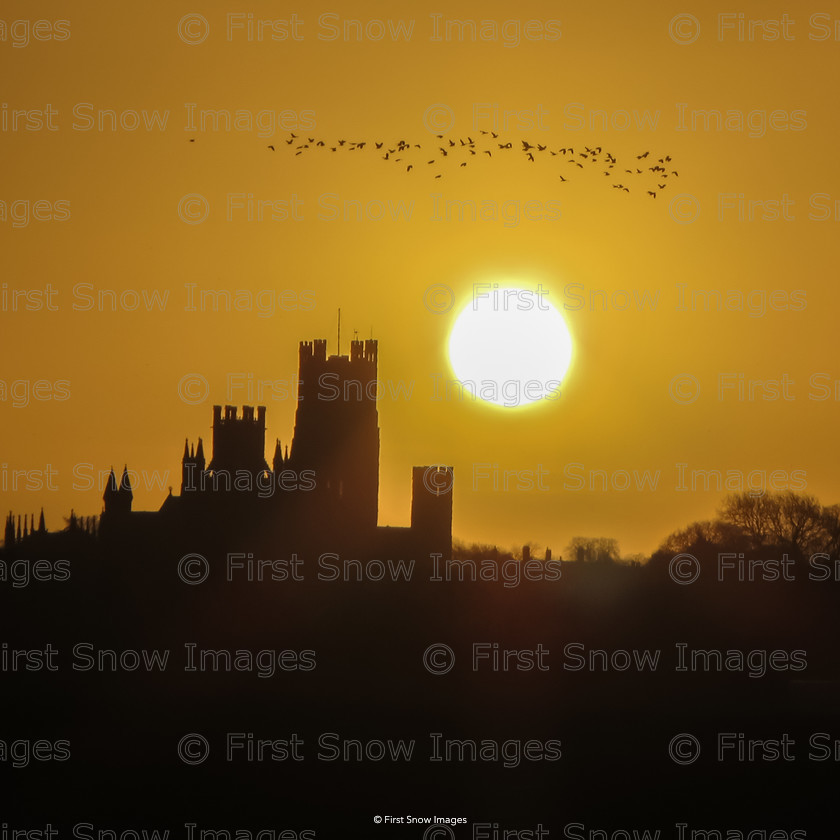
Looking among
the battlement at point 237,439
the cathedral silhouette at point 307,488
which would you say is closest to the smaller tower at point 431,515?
the cathedral silhouette at point 307,488

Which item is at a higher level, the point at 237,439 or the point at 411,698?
the point at 237,439

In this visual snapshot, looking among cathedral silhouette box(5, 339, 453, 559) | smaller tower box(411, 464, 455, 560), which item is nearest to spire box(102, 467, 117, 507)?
cathedral silhouette box(5, 339, 453, 559)

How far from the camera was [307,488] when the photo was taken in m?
92.2

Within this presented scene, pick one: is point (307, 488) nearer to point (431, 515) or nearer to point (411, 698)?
point (431, 515)

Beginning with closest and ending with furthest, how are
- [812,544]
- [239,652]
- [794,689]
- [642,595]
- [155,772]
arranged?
[155,772] → [794,689] → [239,652] → [642,595] → [812,544]

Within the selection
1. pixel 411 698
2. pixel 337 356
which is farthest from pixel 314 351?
pixel 411 698

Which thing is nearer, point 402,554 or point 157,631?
point 157,631

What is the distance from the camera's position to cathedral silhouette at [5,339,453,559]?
3492 inches

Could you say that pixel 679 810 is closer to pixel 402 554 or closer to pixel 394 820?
pixel 394 820

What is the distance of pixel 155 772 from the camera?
48500 millimetres

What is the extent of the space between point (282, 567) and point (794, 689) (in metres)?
34.8

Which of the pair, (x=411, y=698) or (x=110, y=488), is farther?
(x=110, y=488)

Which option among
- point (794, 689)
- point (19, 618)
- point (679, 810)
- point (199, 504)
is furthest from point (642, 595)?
point (679, 810)

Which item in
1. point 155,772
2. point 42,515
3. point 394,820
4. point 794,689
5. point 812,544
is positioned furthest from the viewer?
point 812,544
